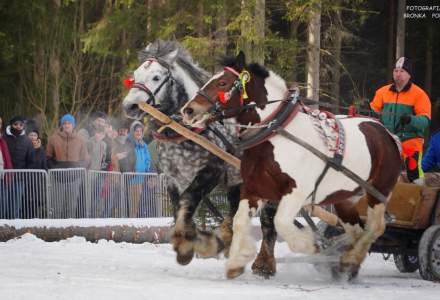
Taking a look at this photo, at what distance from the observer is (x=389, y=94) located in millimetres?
10922

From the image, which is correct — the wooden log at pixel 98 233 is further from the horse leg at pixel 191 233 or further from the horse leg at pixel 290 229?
the horse leg at pixel 290 229

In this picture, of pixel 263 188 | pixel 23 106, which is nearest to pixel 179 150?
pixel 263 188

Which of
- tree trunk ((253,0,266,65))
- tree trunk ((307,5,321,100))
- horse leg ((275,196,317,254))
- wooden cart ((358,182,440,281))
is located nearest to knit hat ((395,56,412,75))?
wooden cart ((358,182,440,281))

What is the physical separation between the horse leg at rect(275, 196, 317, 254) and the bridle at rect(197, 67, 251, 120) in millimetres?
931

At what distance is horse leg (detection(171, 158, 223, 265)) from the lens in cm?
961

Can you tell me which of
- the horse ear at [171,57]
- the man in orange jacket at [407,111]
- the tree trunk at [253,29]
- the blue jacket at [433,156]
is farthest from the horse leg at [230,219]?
the tree trunk at [253,29]

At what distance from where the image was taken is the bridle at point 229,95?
8820mm

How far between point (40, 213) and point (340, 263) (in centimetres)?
638

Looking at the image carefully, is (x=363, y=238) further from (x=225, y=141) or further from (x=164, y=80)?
(x=164, y=80)

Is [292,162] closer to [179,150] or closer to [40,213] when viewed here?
[179,150]

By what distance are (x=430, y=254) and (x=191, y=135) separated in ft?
8.43

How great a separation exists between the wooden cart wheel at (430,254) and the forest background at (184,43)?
6.63 meters

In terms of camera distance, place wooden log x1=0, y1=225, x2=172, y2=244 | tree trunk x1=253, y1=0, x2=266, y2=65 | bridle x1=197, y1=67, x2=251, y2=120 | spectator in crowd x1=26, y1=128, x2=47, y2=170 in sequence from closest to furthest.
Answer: bridle x1=197, y1=67, x2=251, y2=120
wooden log x1=0, y1=225, x2=172, y2=244
spectator in crowd x1=26, y1=128, x2=47, y2=170
tree trunk x1=253, y1=0, x2=266, y2=65

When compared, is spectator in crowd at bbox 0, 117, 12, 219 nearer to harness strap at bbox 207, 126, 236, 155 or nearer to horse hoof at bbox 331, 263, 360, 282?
harness strap at bbox 207, 126, 236, 155
